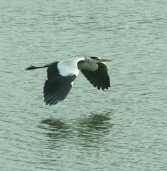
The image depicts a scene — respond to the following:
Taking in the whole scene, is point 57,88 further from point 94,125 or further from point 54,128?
point 94,125

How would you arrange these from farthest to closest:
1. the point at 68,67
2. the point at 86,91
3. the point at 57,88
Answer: the point at 86,91 → the point at 68,67 → the point at 57,88

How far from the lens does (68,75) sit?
1387 centimetres

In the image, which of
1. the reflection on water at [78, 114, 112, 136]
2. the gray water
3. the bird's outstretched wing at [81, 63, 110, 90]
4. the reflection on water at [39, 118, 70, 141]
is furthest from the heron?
the reflection on water at [78, 114, 112, 136]

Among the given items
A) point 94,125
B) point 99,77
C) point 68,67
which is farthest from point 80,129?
point 99,77

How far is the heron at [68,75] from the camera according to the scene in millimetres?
13430

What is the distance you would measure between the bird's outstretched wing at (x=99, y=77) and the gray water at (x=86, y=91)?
0.15m

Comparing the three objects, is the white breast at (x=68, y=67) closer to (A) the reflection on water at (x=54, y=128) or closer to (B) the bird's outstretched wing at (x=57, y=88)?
(B) the bird's outstretched wing at (x=57, y=88)

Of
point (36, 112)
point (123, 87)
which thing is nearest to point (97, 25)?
point (123, 87)

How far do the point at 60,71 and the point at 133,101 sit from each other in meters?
1.71

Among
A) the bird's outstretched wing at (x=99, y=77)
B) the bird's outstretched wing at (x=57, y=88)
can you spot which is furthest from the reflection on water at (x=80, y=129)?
the bird's outstretched wing at (x=99, y=77)

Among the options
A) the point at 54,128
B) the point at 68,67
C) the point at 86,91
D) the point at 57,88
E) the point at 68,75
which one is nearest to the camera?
the point at 57,88

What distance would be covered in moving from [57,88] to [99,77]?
8.38ft

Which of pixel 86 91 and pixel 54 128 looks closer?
pixel 54 128

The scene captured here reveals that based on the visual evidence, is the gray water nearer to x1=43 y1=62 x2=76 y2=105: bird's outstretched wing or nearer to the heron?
the heron
